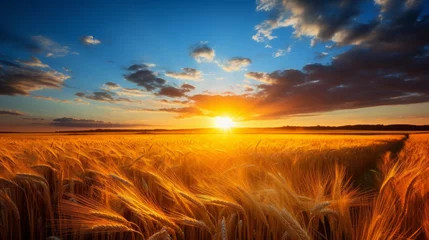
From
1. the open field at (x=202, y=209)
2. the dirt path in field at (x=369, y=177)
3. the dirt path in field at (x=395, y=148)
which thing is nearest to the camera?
the open field at (x=202, y=209)

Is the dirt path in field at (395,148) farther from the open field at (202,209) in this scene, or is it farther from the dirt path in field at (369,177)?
the open field at (202,209)

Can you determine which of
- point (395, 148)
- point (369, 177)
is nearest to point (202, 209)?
point (369, 177)

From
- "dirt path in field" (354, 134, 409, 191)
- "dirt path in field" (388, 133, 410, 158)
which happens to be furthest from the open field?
"dirt path in field" (388, 133, 410, 158)

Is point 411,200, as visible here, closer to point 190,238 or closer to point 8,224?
point 190,238

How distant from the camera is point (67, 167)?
287 cm

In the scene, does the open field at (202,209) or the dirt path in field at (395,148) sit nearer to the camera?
the open field at (202,209)

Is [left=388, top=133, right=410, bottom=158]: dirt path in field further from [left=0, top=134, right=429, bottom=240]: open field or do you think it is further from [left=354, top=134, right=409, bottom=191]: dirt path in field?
A: [left=0, top=134, right=429, bottom=240]: open field

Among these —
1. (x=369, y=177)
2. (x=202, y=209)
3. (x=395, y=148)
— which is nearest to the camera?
(x=202, y=209)

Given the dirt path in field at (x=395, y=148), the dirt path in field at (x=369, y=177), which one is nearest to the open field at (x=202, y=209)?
the dirt path in field at (x=369, y=177)

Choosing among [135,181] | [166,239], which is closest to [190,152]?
[135,181]

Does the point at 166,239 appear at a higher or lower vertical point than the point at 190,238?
higher

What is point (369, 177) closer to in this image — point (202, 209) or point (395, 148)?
point (202, 209)

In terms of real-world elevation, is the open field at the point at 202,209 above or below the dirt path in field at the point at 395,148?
above

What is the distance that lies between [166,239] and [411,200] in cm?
211
